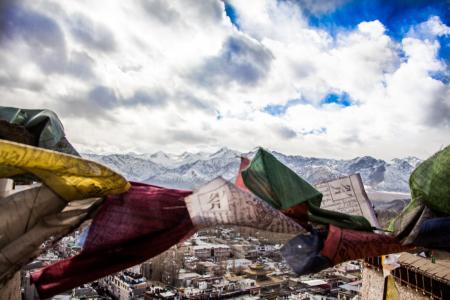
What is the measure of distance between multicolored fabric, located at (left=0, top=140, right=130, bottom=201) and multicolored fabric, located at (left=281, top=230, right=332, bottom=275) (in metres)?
1.08

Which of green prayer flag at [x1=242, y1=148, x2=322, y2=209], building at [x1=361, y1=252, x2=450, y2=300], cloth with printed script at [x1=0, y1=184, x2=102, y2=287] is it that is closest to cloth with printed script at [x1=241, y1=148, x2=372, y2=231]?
green prayer flag at [x1=242, y1=148, x2=322, y2=209]

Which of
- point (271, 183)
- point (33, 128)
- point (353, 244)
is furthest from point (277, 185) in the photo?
point (33, 128)

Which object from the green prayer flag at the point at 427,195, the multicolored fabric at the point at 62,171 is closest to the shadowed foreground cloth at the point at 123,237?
the multicolored fabric at the point at 62,171

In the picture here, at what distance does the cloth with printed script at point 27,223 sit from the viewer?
2086mm

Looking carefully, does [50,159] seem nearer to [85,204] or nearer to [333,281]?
[85,204]

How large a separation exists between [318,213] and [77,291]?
3409 cm

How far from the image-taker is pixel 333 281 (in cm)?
4275

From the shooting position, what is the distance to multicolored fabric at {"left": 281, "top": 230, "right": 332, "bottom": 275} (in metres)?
2.20

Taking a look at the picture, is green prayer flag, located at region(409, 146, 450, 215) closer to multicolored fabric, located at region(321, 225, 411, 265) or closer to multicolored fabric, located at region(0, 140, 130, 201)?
multicolored fabric, located at region(321, 225, 411, 265)

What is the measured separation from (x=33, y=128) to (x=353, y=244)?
2.32 metres

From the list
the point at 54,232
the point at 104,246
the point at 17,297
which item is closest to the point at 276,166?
the point at 104,246

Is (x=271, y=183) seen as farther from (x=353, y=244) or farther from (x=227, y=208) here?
(x=353, y=244)

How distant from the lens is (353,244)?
7.45ft

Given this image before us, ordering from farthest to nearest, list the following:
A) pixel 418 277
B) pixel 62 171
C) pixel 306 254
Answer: pixel 418 277 → pixel 306 254 → pixel 62 171
